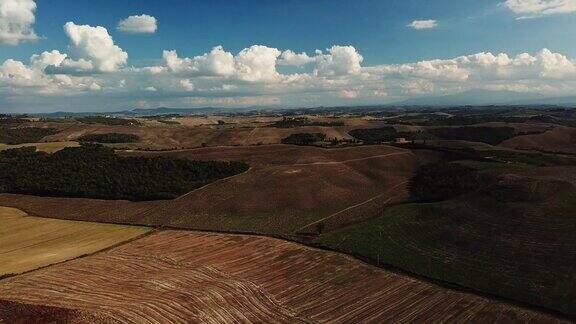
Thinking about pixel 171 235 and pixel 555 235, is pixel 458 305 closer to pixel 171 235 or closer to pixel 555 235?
pixel 555 235

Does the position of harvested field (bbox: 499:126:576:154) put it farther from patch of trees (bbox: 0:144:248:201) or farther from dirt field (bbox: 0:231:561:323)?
dirt field (bbox: 0:231:561:323)

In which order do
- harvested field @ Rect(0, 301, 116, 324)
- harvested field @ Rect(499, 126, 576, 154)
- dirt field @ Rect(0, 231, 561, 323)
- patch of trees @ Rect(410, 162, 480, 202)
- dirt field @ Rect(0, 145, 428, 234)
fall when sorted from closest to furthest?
1. harvested field @ Rect(0, 301, 116, 324)
2. dirt field @ Rect(0, 231, 561, 323)
3. dirt field @ Rect(0, 145, 428, 234)
4. patch of trees @ Rect(410, 162, 480, 202)
5. harvested field @ Rect(499, 126, 576, 154)

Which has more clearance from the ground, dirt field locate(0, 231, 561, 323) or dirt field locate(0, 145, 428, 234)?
dirt field locate(0, 145, 428, 234)

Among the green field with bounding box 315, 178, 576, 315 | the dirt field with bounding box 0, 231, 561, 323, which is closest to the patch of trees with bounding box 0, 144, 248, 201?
the dirt field with bounding box 0, 231, 561, 323

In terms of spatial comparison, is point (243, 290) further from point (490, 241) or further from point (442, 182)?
point (442, 182)

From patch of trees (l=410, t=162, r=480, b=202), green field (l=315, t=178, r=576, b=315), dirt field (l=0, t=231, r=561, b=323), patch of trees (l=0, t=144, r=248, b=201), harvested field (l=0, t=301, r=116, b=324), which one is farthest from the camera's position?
patch of trees (l=0, t=144, r=248, b=201)

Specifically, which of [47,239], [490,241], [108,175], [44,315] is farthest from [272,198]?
[44,315]

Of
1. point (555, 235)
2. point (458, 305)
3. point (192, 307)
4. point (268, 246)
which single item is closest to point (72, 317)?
point (192, 307)
